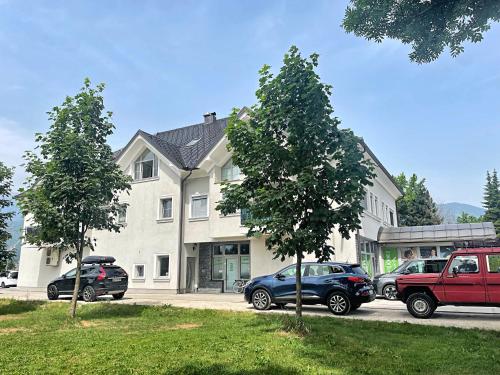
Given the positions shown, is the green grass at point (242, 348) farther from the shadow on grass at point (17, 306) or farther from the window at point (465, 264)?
the shadow on grass at point (17, 306)

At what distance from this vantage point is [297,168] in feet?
28.6

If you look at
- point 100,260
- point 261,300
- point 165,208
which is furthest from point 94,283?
point 261,300

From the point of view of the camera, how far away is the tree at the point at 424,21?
4223 mm

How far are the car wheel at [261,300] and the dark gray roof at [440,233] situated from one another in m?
16.1

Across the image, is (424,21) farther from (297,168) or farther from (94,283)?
(94,283)

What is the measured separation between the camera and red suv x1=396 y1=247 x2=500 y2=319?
35.1ft

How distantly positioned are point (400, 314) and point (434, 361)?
6761mm

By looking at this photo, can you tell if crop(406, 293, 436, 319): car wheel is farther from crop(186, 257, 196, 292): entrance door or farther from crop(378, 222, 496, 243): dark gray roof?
crop(378, 222, 496, 243): dark gray roof

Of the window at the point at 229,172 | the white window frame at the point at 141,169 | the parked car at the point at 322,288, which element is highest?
the white window frame at the point at 141,169

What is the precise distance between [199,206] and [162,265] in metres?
4.29

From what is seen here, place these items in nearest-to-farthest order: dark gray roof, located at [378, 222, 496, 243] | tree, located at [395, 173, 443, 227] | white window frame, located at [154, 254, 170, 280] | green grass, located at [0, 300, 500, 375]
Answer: green grass, located at [0, 300, 500, 375] < white window frame, located at [154, 254, 170, 280] < dark gray roof, located at [378, 222, 496, 243] < tree, located at [395, 173, 443, 227]

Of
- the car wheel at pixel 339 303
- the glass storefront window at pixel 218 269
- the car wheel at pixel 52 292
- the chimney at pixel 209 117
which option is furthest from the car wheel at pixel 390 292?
the chimney at pixel 209 117

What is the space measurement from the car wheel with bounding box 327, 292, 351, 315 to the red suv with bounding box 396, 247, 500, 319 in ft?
5.52

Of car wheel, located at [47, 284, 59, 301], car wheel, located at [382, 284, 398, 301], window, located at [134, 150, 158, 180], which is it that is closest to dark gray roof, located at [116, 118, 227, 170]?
window, located at [134, 150, 158, 180]
